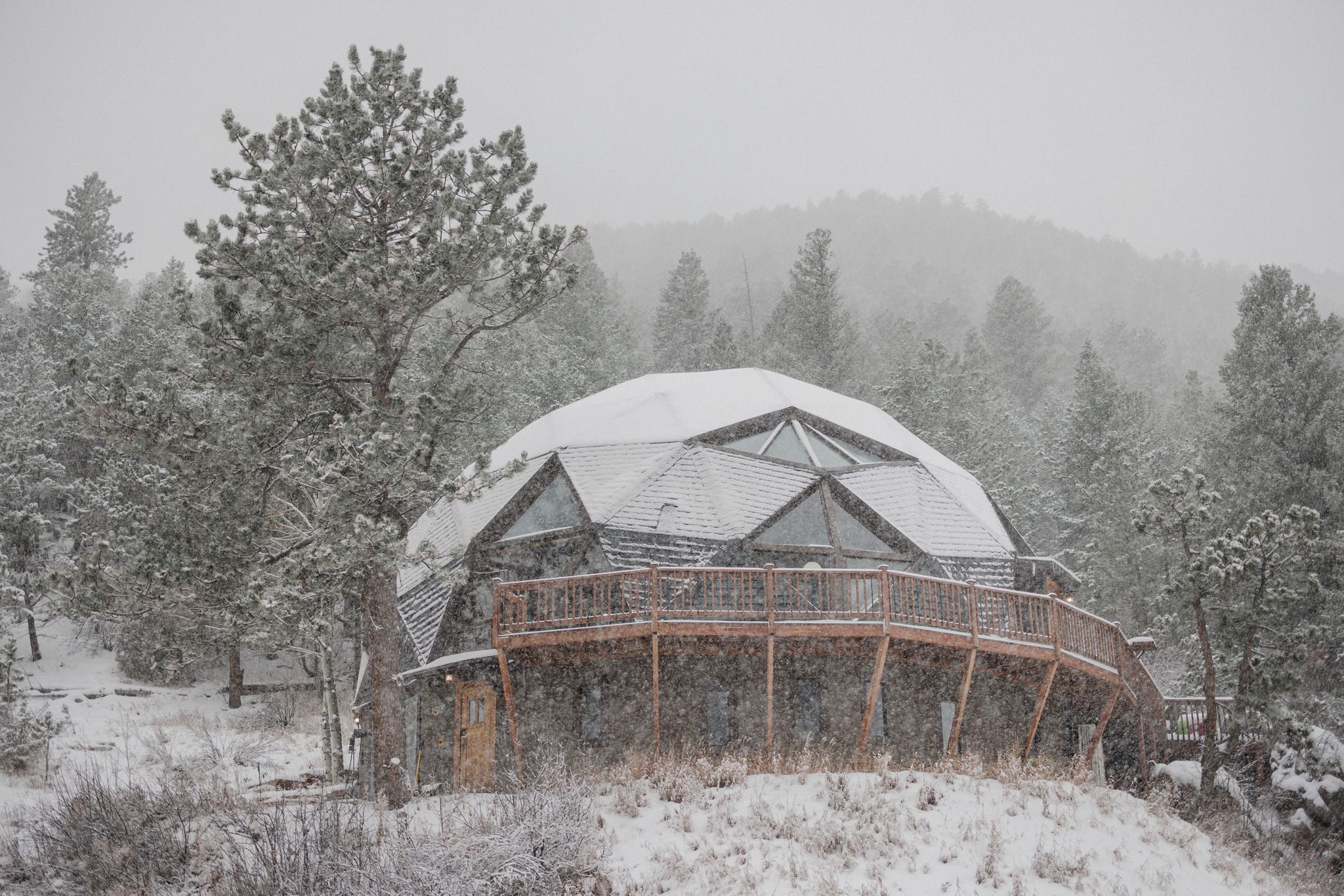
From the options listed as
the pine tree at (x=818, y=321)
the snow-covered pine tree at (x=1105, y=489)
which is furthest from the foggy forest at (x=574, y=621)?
the pine tree at (x=818, y=321)

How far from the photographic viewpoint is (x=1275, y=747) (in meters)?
18.5

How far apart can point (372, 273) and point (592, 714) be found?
28.1 ft

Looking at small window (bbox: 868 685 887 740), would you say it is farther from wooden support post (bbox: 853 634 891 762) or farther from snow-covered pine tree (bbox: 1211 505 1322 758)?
snow-covered pine tree (bbox: 1211 505 1322 758)

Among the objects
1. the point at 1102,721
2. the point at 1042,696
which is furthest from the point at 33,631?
the point at 1102,721

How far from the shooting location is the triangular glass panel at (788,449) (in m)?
19.6

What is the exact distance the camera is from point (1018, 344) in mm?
63844

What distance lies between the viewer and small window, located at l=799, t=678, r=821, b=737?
17062 mm

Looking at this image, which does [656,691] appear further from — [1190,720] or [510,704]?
[1190,720]

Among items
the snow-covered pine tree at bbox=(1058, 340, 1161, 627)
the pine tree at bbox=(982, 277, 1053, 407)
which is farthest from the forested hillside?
the snow-covered pine tree at bbox=(1058, 340, 1161, 627)

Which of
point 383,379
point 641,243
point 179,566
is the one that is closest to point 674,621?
point 383,379

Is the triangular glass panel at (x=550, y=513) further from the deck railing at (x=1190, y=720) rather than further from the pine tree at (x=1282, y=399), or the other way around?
the pine tree at (x=1282, y=399)

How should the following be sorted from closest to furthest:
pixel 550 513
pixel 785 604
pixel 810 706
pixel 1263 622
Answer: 1. pixel 785 604
2. pixel 810 706
3. pixel 1263 622
4. pixel 550 513

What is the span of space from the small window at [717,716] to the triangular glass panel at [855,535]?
3.92 m

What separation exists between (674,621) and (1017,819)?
5558 mm
